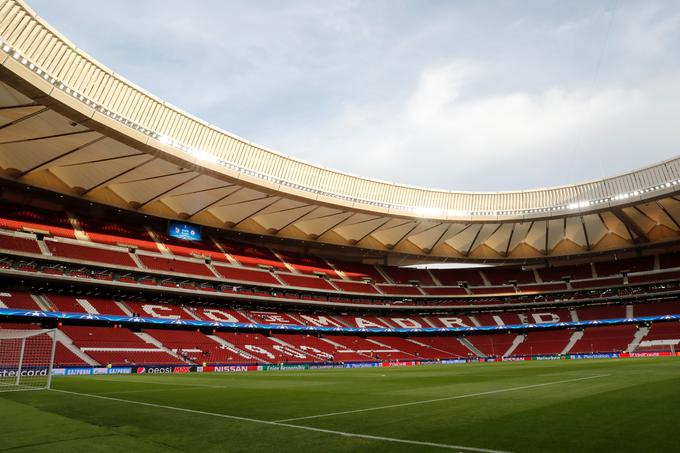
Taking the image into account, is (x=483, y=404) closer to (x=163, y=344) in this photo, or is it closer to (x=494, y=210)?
(x=163, y=344)

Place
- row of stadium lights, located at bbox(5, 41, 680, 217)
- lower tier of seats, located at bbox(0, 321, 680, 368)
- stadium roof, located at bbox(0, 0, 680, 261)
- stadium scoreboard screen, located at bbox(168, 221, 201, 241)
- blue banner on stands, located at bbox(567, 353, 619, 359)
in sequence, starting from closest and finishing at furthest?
row of stadium lights, located at bbox(5, 41, 680, 217) → stadium roof, located at bbox(0, 0, 680, 261) → lower tier of seats, located at bbox(0, 321, 680, 368) → blue banner on stands, located at bbox(567, 353, 619, 359) → stadium scoreboard screen, located at bbox(168, 221, 201, 241)

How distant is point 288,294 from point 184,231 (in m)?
12.8

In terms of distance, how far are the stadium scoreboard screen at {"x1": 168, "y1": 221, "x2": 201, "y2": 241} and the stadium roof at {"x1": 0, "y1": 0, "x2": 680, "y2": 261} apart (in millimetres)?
1022

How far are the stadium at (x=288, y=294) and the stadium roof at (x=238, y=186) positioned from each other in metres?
0.19

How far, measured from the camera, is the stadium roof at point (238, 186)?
2459 cm

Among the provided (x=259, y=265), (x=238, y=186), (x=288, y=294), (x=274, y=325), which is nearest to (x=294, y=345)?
(x=274, y=325)

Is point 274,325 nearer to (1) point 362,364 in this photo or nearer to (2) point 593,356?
(1) point 362,364

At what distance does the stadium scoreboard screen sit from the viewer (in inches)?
1730

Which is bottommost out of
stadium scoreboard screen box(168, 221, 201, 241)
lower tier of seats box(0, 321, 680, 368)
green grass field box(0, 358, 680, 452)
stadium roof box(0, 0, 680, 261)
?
lower tier of seats box(0, 321, 680, 368)

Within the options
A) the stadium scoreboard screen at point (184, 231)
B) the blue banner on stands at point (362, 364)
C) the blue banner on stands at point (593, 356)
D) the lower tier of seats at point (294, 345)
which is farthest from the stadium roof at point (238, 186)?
the blue banner on stands at point (362, 364)

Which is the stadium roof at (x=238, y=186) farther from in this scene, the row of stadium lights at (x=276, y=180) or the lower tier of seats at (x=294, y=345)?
the lower tier of seats at (x=294, y=345)

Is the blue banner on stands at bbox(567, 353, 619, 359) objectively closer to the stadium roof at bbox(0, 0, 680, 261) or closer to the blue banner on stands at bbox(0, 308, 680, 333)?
the blue banner on stands at bbox(0, 308, 680, 333)

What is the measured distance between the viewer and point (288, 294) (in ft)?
159

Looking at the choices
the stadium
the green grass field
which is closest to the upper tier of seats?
the stadium
